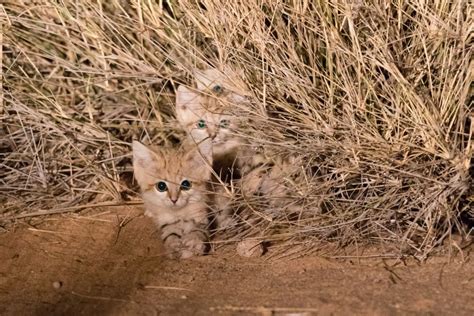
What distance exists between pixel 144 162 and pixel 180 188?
235mm

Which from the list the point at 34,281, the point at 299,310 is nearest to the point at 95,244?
the point at 34,281

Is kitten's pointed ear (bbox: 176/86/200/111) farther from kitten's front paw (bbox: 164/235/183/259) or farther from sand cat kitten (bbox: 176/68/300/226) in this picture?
kitten's front paw (bbox: 164/235/183/259)

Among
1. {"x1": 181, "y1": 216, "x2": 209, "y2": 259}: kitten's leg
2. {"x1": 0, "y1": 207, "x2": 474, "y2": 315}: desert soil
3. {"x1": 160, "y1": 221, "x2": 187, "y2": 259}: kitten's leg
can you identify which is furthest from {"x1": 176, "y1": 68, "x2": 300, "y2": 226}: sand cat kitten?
{"x1": 0, "y1": 207, "x2": 474, "y2": 315}: desert soil

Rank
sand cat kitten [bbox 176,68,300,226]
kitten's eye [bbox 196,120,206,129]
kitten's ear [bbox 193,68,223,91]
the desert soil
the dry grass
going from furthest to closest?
kitten's eye [bbox 196,120,206,129] < kitten's ear [bbox 193,68,223,91] < sand cat kitten [bbox 176,68,300,226] < the dry grass < the desert soil

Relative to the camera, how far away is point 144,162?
14.5 feet

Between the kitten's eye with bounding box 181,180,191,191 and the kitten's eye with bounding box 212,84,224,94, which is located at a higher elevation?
the kitten's eye with bounding box 212,84,224,94

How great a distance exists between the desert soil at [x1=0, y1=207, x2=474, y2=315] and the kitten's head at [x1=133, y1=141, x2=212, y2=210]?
30 cm

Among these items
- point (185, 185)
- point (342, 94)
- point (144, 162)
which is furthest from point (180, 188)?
point (342, 94)

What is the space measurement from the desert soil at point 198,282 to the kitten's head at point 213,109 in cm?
59

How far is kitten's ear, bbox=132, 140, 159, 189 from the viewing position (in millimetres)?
4395

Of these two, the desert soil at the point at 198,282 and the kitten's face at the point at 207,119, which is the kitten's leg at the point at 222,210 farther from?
the kitten's face at the point at 207,119

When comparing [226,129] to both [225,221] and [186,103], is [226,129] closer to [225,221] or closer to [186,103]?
[186,103]

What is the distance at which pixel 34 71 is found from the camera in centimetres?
533

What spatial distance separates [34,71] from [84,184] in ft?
2.64
